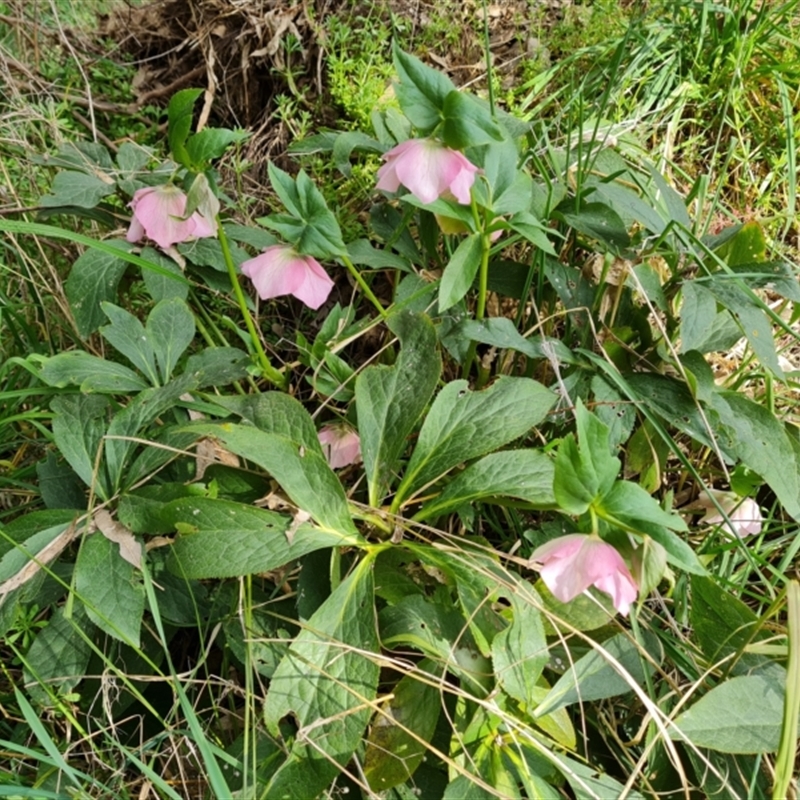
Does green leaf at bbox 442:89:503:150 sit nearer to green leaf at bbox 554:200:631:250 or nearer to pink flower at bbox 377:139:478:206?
pink flower at bbox 377:139:478:206

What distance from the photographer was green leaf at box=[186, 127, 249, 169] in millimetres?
860

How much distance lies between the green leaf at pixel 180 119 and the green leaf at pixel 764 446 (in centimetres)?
72

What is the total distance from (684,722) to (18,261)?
49.1 inches

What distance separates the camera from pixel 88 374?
1.01m

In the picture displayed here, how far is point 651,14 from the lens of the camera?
154 centimetres

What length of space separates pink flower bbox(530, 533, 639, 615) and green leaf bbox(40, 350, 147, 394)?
601 mm

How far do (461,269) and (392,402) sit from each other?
189mm

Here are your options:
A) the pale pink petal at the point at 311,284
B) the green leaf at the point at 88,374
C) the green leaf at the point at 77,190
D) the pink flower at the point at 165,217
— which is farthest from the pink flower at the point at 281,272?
the green leaf at the point at 77,190

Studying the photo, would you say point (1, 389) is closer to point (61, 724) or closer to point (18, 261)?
point (18, 261)

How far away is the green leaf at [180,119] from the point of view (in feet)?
2.81

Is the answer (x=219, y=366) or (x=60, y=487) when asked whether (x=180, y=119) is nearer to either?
(x=219, y=366)

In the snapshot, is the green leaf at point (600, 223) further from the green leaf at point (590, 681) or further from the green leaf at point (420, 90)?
the green leaf at point (590, 681)

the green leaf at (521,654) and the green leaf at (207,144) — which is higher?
the green leaf at (207,144)

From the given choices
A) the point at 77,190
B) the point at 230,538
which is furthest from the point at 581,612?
the point at 77,190
